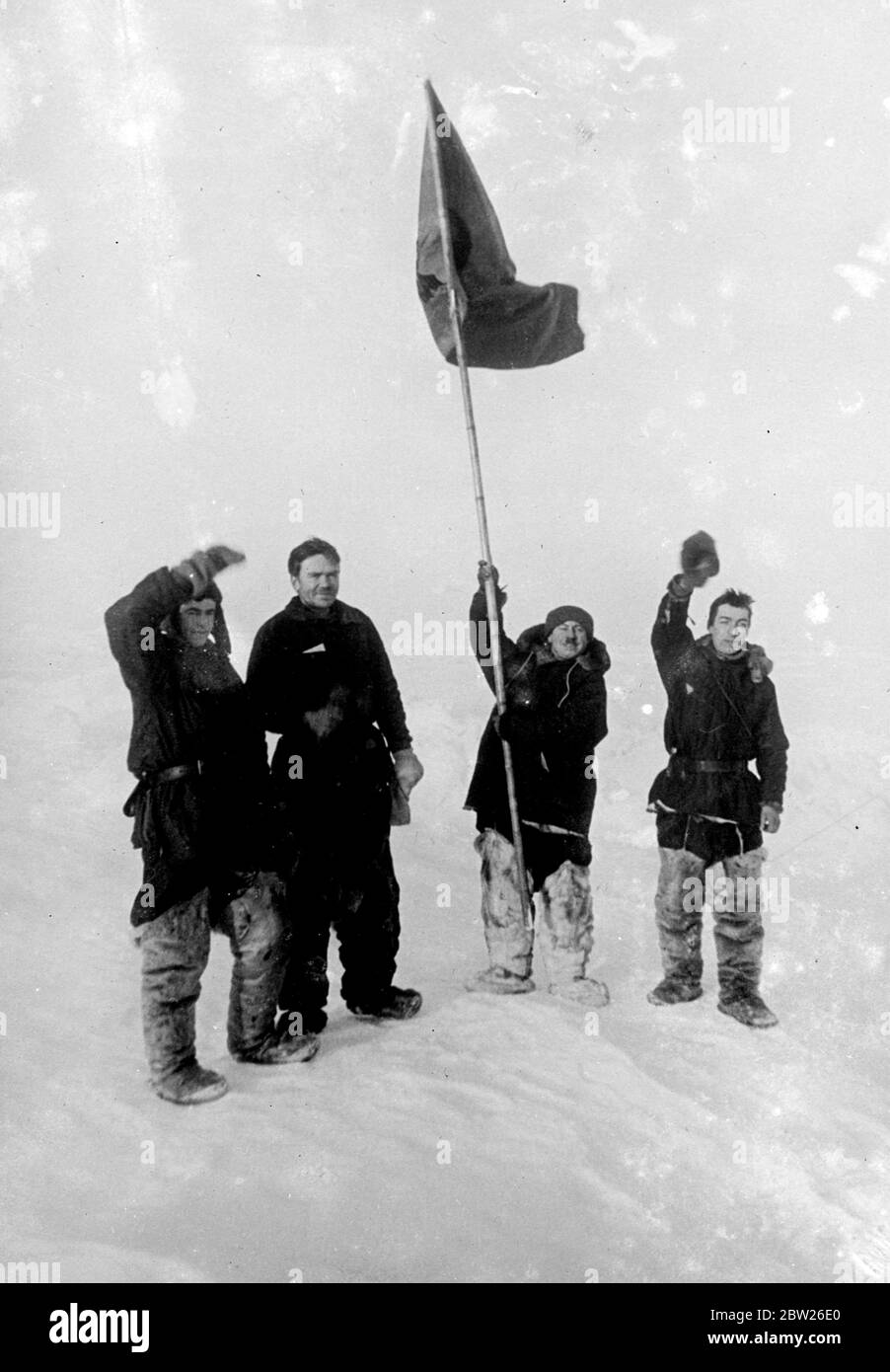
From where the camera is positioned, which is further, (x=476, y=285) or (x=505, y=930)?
(x=476, y=285)

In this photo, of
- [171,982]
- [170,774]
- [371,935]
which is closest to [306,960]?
[371,935]

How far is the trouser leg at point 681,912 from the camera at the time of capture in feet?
16.7

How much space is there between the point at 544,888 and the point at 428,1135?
1.80 m

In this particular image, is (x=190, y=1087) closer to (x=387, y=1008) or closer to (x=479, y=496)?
(x=387, y=1008)

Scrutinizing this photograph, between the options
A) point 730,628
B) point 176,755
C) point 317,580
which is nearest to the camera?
point 176,755

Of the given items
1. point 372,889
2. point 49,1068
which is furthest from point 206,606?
point 49,1068

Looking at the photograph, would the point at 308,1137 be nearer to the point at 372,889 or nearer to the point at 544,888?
the point at 372,889

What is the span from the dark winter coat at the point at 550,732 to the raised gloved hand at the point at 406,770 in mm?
530

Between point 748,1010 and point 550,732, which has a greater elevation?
point 550,732

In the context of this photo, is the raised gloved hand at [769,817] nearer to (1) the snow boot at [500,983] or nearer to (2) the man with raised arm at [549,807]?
(2) the man with raised arm at [549,807]

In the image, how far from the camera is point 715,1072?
174 inches

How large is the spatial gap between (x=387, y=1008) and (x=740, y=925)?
2.05 metres

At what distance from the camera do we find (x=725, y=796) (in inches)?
197

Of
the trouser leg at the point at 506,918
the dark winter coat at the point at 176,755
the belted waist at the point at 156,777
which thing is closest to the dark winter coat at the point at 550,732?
the trouser leg at the point at 506,918
